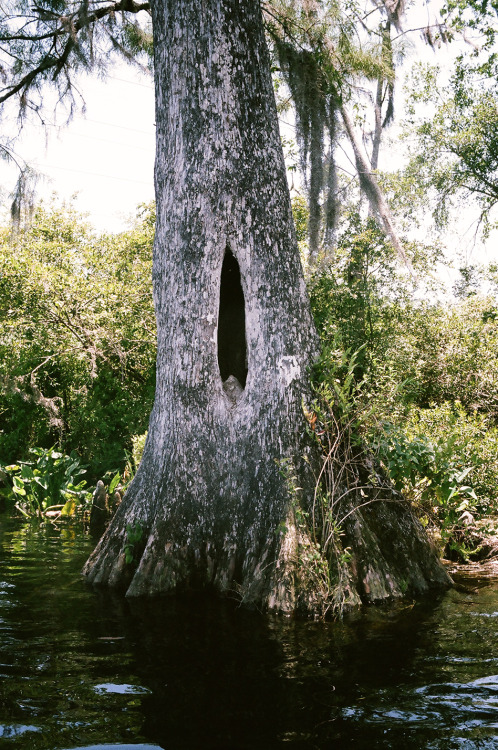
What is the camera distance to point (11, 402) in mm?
15094

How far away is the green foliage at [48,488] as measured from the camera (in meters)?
10.8

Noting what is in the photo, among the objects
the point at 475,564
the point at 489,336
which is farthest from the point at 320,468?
the point at 489,336

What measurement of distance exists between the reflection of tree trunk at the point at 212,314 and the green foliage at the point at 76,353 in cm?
774

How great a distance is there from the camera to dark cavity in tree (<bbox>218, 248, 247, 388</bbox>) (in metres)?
5.96

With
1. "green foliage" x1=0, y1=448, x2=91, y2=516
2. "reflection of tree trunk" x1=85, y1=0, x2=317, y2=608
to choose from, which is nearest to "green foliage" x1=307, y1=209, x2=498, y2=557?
"reflection of tree trunk" x1=85, y1=0, x2=317, y2=608

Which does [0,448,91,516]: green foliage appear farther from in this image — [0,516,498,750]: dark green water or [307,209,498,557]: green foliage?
[0,516,498,750]: dark green water

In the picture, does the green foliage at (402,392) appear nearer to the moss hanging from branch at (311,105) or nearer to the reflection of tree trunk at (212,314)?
the reflection of tree trunk at (212,314)

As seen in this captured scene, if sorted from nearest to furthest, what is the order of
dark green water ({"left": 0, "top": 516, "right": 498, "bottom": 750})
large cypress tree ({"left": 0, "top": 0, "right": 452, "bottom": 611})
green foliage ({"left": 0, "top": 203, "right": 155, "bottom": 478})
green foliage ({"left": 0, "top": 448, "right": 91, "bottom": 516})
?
dark green water ({"left": 0, "top": 516, "right": 498, "bottom": 750}), large cypress tree ({"left": 0, "top": 0, "right": 452, "bottom": 611}), green foliage ({"left": 0, "top": 448, "right": 91, "bottom": 516}), green foliage ({"left": 0, "top": 203, "right": 155, "bottom": 478})

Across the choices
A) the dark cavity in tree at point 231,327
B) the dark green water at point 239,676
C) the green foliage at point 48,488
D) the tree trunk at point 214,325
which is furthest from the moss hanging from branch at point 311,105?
the green foliage at point 48,488

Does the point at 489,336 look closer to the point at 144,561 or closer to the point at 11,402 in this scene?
the point at 144,561

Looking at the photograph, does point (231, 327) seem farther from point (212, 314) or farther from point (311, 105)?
point (311, 105)

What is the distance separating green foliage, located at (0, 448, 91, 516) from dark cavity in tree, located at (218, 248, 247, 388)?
561 centimetres

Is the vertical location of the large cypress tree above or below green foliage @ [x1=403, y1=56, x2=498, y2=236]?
below

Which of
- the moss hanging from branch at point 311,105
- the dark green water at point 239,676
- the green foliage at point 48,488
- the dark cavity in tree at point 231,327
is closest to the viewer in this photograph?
the dark green water at point 239,676
